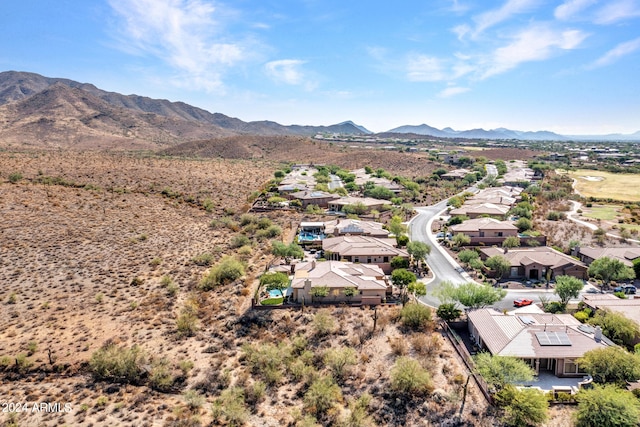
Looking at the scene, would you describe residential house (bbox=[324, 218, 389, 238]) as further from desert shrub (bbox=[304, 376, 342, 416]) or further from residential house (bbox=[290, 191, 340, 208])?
desert shrub (bbox=[304, 376, 342, 416])

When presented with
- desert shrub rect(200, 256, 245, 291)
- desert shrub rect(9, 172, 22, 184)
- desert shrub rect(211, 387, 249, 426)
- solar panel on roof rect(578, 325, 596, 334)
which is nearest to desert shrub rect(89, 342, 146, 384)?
desert shrub rect(211, 387, 249, 426)

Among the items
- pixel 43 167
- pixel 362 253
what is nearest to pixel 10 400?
pixel 362 253

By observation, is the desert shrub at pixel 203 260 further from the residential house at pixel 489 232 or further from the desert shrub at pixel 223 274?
the residential house at pixel 489 232

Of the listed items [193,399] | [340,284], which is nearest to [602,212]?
[340,284]

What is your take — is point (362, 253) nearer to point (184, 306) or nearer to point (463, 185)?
point (184, 306)

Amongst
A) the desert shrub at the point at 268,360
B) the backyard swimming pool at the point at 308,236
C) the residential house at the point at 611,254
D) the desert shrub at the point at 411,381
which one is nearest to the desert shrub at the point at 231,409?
the desert shrub at the point at 268,360
